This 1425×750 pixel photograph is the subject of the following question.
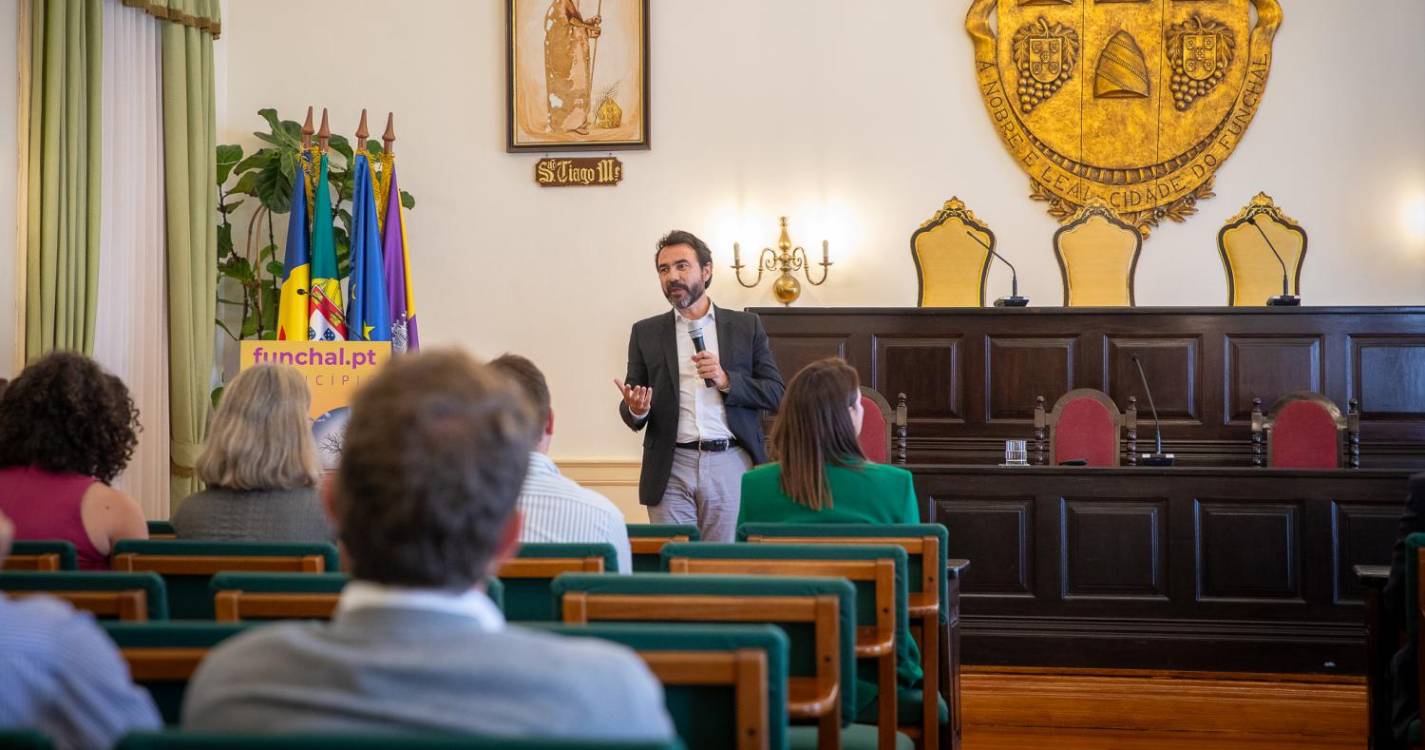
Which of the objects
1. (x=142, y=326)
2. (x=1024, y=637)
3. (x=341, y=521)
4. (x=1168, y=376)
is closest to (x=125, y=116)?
(x=142, y=326)

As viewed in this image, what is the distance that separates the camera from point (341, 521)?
4.19 ft

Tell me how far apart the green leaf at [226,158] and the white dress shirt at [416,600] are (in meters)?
6.66

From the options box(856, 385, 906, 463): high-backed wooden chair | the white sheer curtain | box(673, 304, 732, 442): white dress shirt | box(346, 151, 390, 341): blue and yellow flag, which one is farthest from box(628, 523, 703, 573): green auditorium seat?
the white sheer curtain

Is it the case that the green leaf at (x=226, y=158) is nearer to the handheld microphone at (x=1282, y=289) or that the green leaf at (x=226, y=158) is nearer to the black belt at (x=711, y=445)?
the black belt at (x=711, y=445)

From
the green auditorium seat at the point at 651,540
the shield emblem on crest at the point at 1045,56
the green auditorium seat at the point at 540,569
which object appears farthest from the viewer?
the shield emblem on crest at the point at 1045,56

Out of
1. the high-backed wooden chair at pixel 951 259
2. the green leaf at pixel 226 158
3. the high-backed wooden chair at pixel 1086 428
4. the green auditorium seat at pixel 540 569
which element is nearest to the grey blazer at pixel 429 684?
the green auditorium seat at pixel 540 569

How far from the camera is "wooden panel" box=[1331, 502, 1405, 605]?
541 cm

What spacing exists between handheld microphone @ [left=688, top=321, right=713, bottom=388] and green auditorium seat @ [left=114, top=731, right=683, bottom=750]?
11.3 feet

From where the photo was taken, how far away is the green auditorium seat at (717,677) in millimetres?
1551

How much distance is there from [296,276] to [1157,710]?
444 centimetres

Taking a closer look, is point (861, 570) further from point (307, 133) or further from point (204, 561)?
point (307, 133)

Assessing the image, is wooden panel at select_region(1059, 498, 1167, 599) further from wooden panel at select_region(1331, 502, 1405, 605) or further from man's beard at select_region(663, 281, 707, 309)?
man's beard at select_region(663, 281, 707, 309)

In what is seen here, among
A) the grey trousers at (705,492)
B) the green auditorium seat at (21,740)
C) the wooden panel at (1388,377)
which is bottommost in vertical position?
the grey trousers at (705,492)

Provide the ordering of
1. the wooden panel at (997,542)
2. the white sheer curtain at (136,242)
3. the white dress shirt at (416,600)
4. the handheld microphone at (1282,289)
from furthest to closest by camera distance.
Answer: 1. the handheld microphone at (1282,289)
2. the white sheer curtain at (136,242)
3. the wooden panel at (997,542)
4. the white dress shirt at (416,600)
